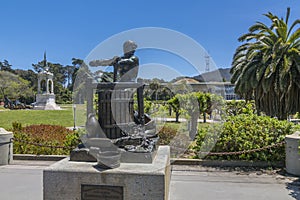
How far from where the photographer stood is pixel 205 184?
5.04 metres

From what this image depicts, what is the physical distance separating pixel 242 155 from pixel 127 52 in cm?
422

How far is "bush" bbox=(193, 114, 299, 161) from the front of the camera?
636cm

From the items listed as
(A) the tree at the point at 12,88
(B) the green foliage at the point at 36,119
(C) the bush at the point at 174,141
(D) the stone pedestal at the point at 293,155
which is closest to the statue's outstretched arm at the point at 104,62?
(C) the bush at the point at 174,141

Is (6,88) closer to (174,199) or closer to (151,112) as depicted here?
(151,112)

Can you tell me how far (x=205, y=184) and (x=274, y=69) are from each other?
10.4 meters

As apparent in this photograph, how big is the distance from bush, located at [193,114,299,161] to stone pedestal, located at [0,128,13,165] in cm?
510

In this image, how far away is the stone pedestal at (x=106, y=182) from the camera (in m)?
3.27

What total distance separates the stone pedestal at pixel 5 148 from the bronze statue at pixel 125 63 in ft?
13.6

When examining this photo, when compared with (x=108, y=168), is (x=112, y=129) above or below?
above

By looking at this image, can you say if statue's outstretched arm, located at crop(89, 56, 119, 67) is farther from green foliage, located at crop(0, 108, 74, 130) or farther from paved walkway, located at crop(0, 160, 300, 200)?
green foliage, located at crop(0, 108, 74, 130)

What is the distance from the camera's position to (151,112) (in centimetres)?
1189

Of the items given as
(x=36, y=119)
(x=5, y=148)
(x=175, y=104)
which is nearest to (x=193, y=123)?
(x=175, y=104)

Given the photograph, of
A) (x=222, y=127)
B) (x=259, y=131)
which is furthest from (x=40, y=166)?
(x=259, y=131)

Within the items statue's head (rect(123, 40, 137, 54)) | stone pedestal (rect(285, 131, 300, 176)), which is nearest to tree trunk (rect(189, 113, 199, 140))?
stone pedestal (rect(285, 131, 300, 176))
